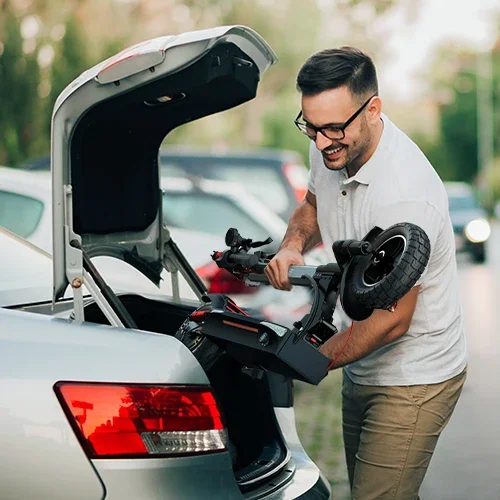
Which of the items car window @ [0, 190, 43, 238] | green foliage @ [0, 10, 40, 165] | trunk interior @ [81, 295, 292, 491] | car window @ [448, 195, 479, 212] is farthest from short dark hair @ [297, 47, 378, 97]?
car window @ [448, 195, 479, 212]

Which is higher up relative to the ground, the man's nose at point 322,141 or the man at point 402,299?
the man's nose at point 322,141

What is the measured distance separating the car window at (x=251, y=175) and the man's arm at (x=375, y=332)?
30.5 feet

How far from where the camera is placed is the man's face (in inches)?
132

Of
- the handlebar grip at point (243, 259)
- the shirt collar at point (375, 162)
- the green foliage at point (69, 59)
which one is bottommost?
→ the green foliage at point (69, 59)

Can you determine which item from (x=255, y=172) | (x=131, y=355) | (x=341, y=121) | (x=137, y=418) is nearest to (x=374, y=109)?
(x=341, y=121)

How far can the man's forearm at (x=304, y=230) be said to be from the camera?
3.83m

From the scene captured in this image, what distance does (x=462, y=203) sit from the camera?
28.7m

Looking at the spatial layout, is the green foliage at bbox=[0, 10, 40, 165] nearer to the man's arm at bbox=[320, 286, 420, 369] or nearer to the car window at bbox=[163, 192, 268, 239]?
the car window at bbox=[163, 192, 268, 239]

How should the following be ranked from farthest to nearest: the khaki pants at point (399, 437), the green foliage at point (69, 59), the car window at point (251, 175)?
1. the green foliage at point (69, 59)
2. the car window at point (251, 175)
3. the khaki pants at point (399, 437)

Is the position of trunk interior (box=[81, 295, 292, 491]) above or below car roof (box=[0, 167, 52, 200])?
below

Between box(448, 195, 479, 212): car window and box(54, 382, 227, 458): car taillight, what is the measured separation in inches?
1005

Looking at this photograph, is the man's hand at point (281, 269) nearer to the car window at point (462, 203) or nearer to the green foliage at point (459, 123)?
the car window at point (462, 203)

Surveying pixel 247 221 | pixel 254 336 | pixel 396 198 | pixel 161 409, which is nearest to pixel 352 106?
pixel 396 198

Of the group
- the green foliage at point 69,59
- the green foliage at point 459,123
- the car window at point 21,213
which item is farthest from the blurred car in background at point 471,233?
the green foliage at point 459,123
